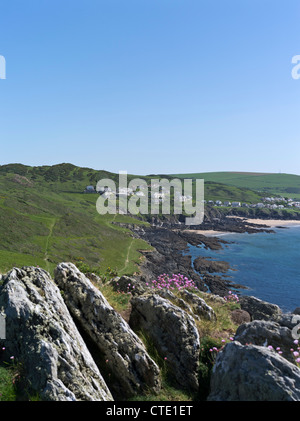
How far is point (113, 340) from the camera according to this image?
9.43 metres

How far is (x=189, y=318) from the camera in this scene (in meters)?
10.4

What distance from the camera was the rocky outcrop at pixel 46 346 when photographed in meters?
7.37

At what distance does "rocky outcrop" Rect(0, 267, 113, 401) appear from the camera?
24.2ft

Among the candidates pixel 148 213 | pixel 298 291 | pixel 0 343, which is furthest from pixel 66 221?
pixel 0 343

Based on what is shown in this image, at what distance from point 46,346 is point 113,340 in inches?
95.4

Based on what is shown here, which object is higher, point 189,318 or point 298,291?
point 189,318

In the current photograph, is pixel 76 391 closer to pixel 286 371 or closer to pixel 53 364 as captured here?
pixel 53 364

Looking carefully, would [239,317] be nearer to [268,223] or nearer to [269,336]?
[269,336]

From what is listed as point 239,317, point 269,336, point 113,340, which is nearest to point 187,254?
point 239,317

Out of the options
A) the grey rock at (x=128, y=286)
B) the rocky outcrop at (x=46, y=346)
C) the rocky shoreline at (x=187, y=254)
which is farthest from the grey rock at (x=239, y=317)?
the rocky shoreline at (x=187, y=254)

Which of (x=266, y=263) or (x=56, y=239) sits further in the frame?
(x=56, y=239)
